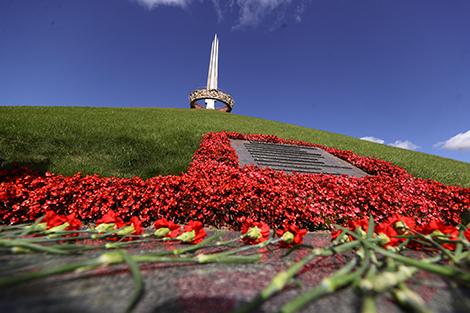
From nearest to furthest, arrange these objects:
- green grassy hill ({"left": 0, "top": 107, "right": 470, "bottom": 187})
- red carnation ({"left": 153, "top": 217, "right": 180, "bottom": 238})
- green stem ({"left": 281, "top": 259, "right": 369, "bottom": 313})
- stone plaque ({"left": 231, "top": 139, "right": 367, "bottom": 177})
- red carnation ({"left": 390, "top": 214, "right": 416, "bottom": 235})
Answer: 1. green stem ({"left": 281, "top": 259, "right": 369, "bottom": 313})
2. red carnation ({"left": 390, "top": 214, "right": 416, "bottom": 235})
3. red carnation ({"left": 153, "top": 217, "right": 180, "bottom": 238})
4. green grassy hill ({"left": 0, "top": 107, "right": 470, "bottom": 187})
5. stone plaque ({"left": 231, "top": 139, "right": 367, "bottom": 177})

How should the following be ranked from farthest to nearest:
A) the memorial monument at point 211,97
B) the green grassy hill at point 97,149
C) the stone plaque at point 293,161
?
the memorial monument at point 211,97, the stone plaque at point 293,161, the green grassy hill at point 97,149

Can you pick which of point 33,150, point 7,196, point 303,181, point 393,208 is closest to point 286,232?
point 303,181

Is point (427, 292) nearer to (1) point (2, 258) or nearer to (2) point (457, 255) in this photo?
(2) point (457, 255)

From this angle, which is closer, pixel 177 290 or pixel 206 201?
pixel 177 290

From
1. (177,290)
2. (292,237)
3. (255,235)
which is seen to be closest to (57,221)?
(177,290)

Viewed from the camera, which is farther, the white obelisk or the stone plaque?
the white obelisk

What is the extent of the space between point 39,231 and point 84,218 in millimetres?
2492

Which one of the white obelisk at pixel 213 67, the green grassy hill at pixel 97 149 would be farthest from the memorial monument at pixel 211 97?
the green grassy hill at pixel 97 149

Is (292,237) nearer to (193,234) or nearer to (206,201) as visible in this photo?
(193,234)

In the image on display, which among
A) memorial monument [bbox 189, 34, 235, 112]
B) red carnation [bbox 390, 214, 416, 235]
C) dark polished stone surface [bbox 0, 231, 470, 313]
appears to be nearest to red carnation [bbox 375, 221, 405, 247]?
red carnation [bbox 390, 214, 416, 235]

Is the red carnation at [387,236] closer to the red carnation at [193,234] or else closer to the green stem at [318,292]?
the green stem at [318,292]

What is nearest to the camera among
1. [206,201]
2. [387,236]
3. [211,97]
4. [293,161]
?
[387,236]

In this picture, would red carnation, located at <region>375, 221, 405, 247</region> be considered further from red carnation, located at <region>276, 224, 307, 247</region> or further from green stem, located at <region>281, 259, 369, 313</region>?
green stem, located at <region>281, 259, 369, 313</region>

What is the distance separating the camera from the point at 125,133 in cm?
906
